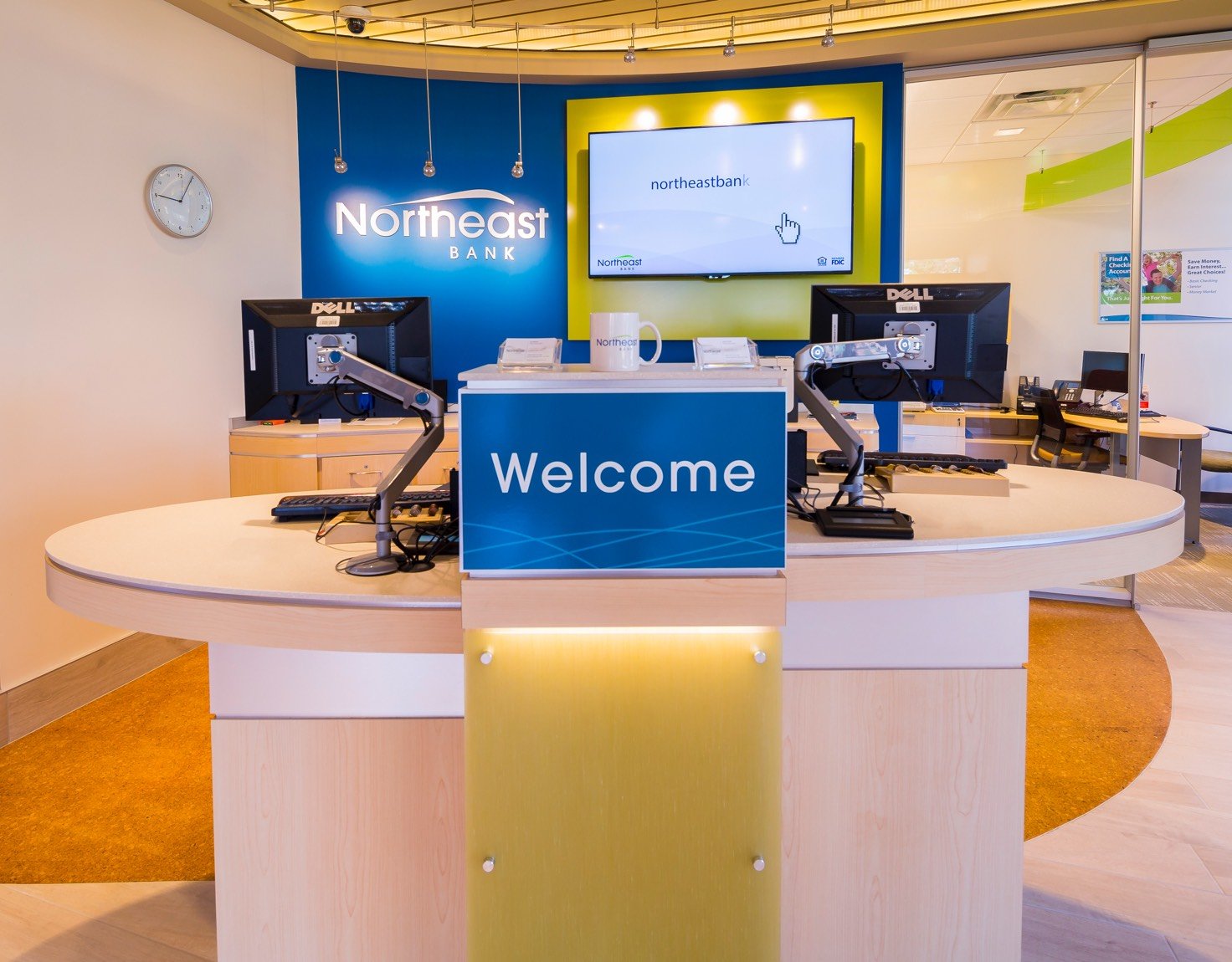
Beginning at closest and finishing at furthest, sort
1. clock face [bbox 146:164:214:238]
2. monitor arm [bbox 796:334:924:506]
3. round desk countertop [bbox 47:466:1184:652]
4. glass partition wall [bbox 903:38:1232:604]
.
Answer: round desk countertop [bbox 47:466:1184:652] < monitor arm [bbox 796:334:924:506] < clock face [bbox 146:164:214:238] < glass partition wall [bbox 903:38:1232:604]

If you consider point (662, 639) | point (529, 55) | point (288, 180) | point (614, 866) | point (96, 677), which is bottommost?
point (96, 677)

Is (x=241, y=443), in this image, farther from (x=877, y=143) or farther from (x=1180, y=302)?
(x=1180, y=302)

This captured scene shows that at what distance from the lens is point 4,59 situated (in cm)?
305

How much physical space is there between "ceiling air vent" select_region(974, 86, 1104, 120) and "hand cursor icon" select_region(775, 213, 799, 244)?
125 centimetres

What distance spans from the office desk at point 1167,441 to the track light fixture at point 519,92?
345 cm

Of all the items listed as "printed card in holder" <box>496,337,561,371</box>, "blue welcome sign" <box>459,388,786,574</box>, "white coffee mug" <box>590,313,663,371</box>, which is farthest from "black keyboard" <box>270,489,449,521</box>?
"blue welcome sign" <box>459,388,786,574</box>

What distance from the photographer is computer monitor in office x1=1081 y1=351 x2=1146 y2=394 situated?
4559 mm

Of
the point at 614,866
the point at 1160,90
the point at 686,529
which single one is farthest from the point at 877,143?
the point at 614,866

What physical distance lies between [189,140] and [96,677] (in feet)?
8.05

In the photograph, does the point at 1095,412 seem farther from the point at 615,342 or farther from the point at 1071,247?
the point at 615,342

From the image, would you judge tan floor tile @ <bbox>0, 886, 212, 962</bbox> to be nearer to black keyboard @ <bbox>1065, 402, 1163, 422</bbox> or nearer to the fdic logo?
the fdic logo

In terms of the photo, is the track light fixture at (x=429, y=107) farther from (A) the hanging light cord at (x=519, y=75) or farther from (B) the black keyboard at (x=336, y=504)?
(B) the black keyboard at (x=336, y=504)

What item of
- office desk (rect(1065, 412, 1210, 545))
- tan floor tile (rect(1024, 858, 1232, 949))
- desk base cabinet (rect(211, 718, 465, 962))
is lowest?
tan floor tile (rect(1024, 858, 1232, 949))

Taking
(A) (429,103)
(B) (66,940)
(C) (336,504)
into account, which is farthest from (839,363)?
(A) (429,103)
